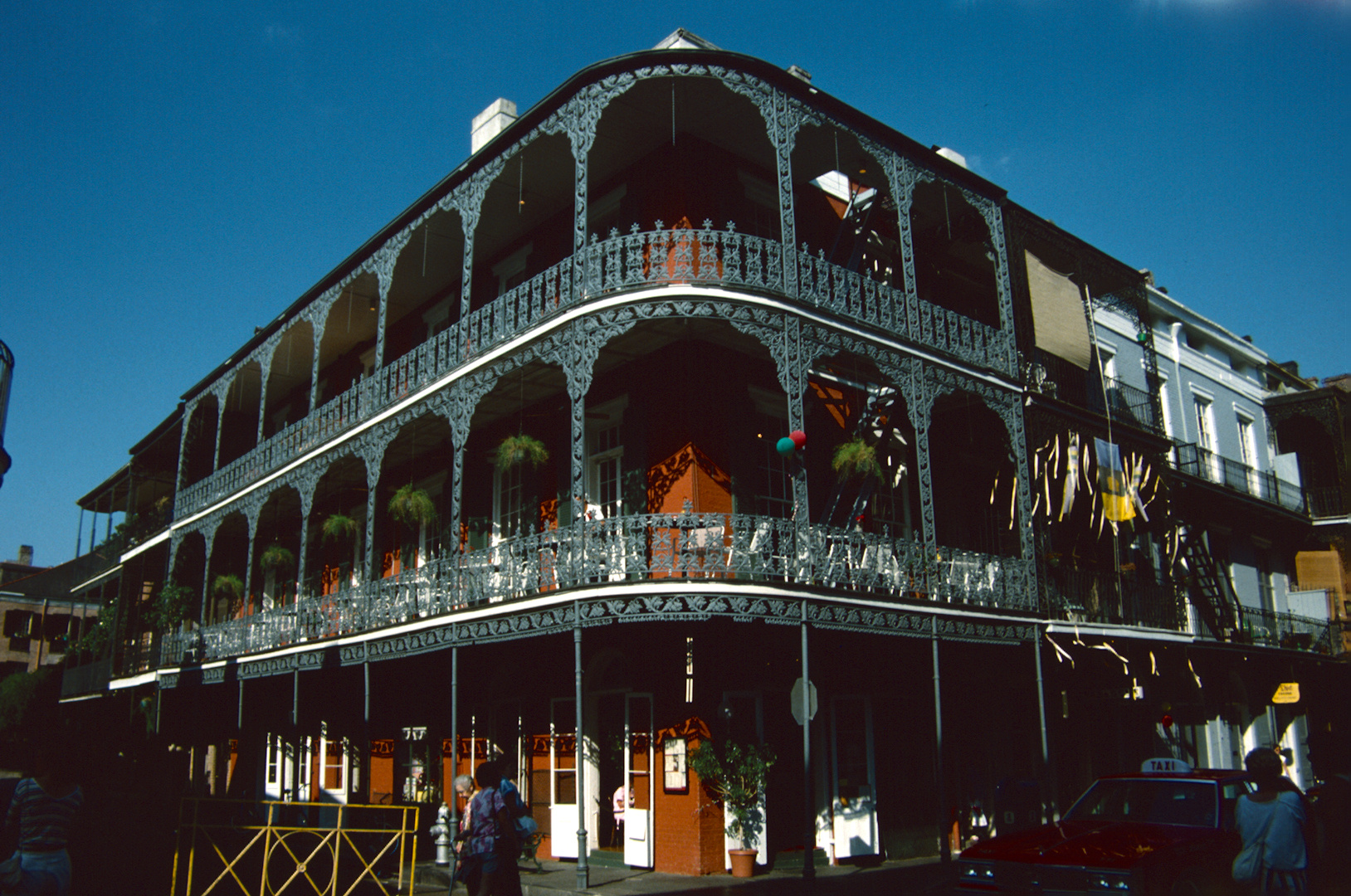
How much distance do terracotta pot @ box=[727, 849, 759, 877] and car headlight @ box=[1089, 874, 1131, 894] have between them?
527 cm

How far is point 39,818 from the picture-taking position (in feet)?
19.3

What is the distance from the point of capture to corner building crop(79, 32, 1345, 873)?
1239cm

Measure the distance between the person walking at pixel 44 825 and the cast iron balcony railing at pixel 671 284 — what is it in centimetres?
805

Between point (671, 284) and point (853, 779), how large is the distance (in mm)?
7388

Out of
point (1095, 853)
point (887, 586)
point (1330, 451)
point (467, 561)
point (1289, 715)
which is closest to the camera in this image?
point (1095, 853)

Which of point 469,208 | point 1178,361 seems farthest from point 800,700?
point 1178,361

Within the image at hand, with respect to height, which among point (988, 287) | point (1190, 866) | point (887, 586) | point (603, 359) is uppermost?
point (988, 287)

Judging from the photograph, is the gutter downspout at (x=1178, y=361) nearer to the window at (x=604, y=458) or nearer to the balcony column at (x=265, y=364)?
the window at (x=604, y=458)

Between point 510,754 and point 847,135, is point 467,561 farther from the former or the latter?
point 847,135

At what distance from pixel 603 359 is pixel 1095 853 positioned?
913cm

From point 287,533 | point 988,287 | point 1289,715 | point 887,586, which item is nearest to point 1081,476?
point 988,287

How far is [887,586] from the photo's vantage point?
1285cm

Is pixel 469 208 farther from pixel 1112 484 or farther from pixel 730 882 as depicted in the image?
pixel 1112 484

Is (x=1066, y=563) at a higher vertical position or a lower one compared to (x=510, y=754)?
higher
